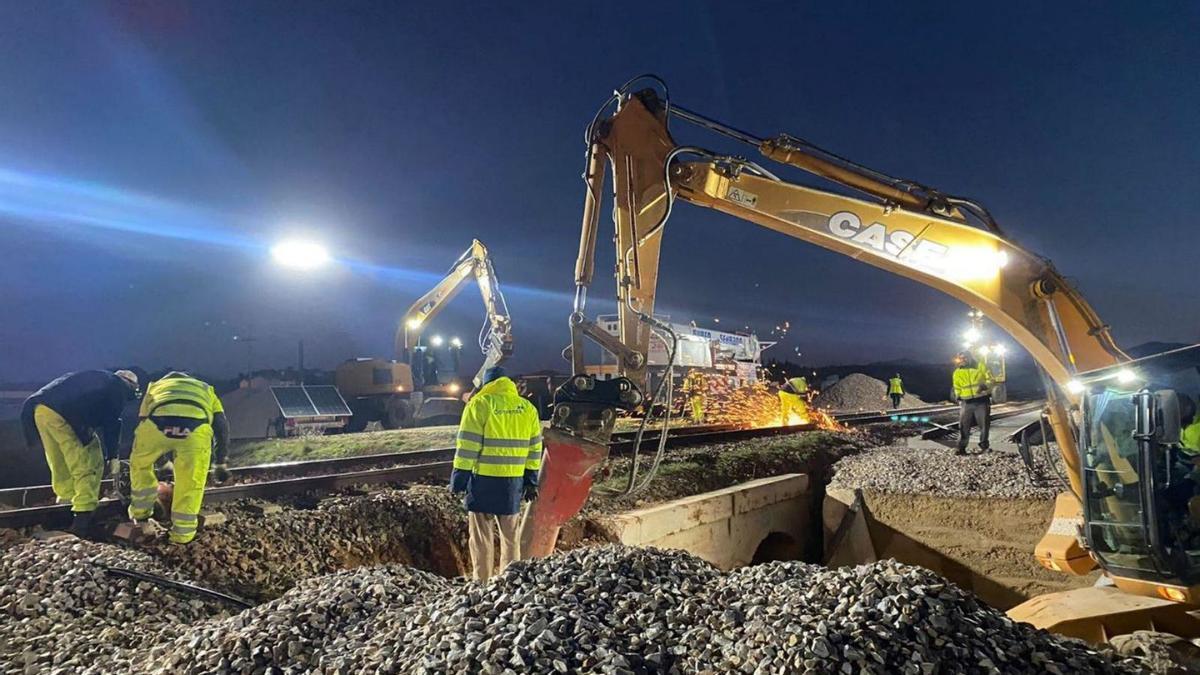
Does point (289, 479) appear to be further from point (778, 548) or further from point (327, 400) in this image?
point (327, 400)

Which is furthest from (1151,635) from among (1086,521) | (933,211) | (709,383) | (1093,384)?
(709,383)

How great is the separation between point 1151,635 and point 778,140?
4163 mm

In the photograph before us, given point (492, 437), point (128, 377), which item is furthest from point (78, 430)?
point (492, 437)

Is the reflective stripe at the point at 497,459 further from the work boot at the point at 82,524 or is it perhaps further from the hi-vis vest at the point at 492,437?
the work boot at the point at 82,524

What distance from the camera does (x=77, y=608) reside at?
4176mm

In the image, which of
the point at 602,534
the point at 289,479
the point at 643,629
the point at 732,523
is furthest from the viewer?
the point at 732,523

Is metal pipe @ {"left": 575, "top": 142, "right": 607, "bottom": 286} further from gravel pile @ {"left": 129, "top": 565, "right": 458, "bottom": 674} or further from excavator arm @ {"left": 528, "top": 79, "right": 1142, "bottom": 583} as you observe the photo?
gravel pile @ {"left": 129, "top": 565, "right": 458, "bottom": 674}

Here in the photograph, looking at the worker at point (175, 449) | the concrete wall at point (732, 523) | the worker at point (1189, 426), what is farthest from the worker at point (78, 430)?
the worker at point (1189, 426)

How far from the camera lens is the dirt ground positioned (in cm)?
812

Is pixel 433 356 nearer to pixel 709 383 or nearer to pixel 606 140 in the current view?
pixel 709 383

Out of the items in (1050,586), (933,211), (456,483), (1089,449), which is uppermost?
(933,211)

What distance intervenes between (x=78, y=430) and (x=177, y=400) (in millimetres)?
1088

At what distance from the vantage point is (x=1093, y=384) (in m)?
4.36

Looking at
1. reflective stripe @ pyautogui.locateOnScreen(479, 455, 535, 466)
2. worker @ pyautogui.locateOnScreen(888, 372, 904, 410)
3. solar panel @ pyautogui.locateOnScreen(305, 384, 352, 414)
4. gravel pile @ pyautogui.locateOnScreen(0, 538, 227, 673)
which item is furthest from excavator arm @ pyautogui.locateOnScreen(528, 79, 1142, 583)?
worker @ pyautogui.locateOnScreen(888, 372, 904, 410)
